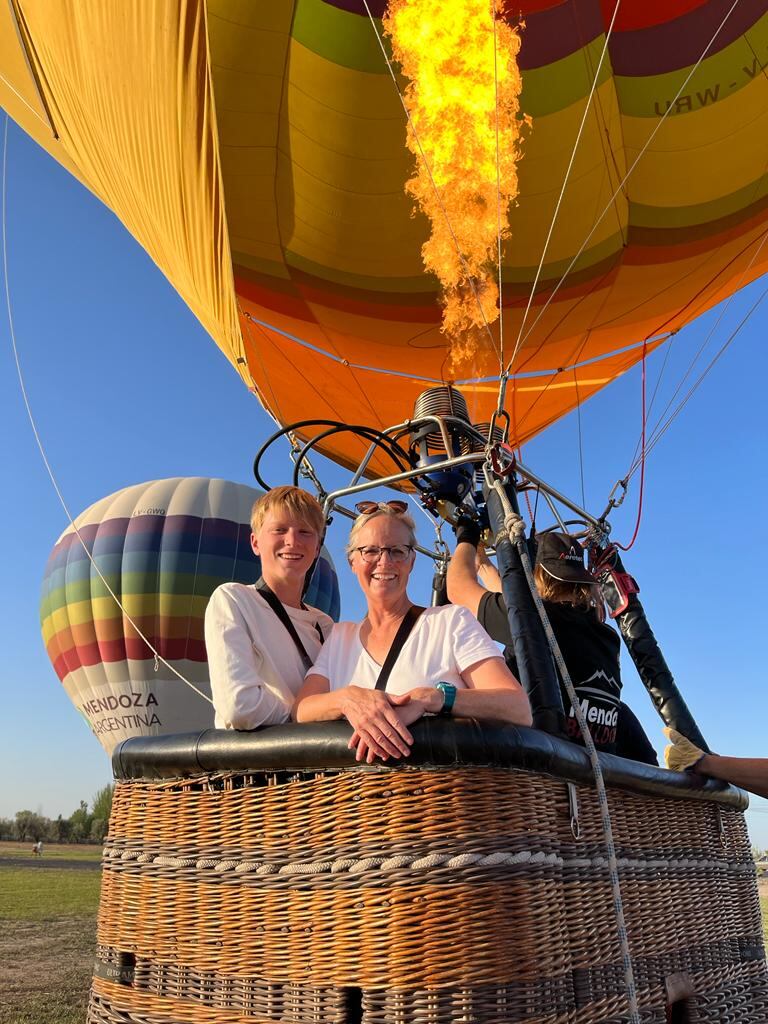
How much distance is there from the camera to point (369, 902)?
1109 mm

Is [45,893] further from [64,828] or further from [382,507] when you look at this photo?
[64,828]

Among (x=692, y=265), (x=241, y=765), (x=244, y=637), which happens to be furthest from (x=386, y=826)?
(x=692, y=265)

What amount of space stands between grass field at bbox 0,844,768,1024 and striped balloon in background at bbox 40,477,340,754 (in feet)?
7.15

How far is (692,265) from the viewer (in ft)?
17.1

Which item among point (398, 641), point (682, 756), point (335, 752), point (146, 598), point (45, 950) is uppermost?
point (146, 598)

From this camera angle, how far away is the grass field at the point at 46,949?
4.29 m

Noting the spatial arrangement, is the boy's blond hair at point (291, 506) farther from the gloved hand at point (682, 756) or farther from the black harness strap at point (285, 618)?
the gloved hand at point (682, 756)

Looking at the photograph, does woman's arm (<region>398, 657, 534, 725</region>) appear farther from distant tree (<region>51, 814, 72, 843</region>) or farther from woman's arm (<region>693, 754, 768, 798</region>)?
distant tree (<region>51, 814, 72, 843</region>)

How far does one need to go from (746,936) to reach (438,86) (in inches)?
147

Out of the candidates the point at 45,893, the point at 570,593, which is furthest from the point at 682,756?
the point at 45,893

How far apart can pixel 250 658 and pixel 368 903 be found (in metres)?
0.42

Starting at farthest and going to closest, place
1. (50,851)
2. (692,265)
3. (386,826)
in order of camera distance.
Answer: (50,851) → (692,265) → (386,826)

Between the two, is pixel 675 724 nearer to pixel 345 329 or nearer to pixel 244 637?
pixel 244 637

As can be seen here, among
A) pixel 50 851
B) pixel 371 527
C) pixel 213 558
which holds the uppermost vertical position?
pixel 213 558
